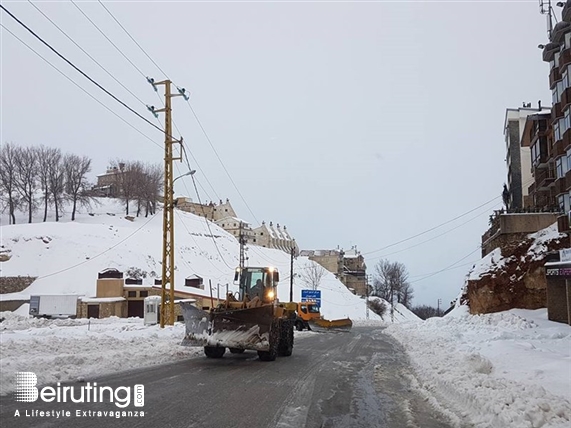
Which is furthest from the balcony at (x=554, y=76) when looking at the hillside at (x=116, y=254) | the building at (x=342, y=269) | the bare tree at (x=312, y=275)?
the building at (x=342, y=269)

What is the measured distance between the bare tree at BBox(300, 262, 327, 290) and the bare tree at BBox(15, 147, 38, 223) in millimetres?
53593

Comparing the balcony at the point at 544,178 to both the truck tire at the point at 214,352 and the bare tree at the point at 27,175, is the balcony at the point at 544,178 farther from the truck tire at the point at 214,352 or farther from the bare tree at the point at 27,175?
the bare tree at the point at 27,175

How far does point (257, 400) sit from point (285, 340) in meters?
9.04

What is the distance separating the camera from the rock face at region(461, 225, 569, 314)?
35.1 meters

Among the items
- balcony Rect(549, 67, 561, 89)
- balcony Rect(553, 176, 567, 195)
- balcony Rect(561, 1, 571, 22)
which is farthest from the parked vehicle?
balcony Rect(561, 1, 571, 22)

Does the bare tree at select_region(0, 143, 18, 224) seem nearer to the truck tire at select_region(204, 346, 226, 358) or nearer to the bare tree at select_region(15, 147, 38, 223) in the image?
the bare tree at select_region(15, 147, 38, 223)

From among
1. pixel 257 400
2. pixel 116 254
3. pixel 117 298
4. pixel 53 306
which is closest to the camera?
pixel 257 400

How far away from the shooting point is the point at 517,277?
119 feet

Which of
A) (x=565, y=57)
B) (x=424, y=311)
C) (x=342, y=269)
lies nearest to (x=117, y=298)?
(x=565, y=57)

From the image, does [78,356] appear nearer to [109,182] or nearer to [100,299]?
[100,299]

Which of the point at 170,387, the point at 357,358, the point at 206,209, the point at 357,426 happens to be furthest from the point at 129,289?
the point at 206,209

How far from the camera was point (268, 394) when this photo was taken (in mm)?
10242

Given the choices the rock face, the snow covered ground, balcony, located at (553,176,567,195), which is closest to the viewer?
the snow covered ground

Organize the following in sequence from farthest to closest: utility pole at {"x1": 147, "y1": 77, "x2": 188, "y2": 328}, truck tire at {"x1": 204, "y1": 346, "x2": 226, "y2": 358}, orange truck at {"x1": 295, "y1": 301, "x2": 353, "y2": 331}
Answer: orange truck at {"x1": 295, "y1": 301, "x2": 353, "y2": 331}, utility pole at {"x1": 147, "y1": 77, "x2": 188, "y2": 328}, truck tire at {"x1": 204, "y1": 346, "x2": 226, "y2": 358}
